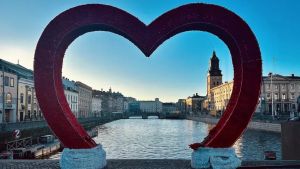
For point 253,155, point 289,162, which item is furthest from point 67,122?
point 253,155

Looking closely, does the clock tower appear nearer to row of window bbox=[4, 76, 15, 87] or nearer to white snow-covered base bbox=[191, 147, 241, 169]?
row of window bbox=[4, 76, 15, 87]

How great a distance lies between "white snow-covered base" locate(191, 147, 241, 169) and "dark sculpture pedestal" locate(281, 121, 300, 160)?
14.1ft

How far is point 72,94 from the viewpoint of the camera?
111312 millimetres

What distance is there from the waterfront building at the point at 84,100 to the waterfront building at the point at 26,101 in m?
50.6

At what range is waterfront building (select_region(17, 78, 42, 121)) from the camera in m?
64.4

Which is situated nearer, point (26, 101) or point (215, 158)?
point (215, 158)

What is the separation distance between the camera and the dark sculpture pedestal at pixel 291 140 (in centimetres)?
1583

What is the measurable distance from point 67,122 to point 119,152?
32.2 meters

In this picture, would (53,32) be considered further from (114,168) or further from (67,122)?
(114,168)

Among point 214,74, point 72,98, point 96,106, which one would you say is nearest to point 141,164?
point 72,98

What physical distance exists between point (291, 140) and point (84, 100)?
403 feet

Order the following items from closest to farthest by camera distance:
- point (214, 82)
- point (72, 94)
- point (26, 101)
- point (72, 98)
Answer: point (26, 101) → point (72, 98) → point (72, 94) → point (214, 82)

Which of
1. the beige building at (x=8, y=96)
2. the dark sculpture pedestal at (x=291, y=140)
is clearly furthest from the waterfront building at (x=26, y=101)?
the dark sculpture pedestal at (x=291, y=140)

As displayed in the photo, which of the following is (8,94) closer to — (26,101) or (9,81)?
(9,81)
